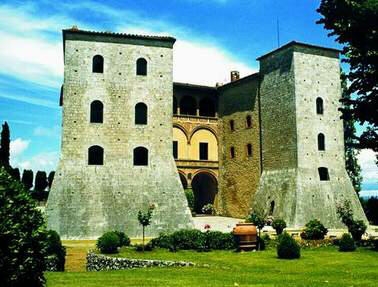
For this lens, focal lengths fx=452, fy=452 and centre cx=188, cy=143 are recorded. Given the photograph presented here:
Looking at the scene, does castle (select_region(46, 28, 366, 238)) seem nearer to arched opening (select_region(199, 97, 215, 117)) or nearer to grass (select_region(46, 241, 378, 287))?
arched opening (select_region(199, 97, 215, 117))

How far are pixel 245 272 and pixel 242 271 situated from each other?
324mm

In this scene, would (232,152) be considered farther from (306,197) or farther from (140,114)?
(140,114)

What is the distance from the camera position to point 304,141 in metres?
35.2

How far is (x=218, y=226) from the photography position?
113ft

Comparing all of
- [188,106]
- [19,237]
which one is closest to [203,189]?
[188,106]

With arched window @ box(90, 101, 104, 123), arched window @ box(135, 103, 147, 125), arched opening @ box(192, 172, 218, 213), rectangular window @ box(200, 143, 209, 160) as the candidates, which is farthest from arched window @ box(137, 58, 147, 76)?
arched opening @ box(192, 172, 218, 213)

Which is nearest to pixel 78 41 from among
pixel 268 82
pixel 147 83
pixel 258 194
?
pixel 147 83

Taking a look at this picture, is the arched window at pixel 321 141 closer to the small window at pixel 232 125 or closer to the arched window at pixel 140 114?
the small window at pixel 232 125

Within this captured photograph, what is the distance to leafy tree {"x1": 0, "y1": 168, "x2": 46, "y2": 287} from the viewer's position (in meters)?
7.92

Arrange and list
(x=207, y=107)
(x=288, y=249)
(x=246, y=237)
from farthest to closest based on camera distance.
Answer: (x=207, y=107) < (x=246, y=237) < (x=288, y=249)

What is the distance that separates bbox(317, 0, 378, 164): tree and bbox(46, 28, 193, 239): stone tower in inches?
534

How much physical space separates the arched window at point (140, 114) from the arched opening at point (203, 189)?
46.8 ft

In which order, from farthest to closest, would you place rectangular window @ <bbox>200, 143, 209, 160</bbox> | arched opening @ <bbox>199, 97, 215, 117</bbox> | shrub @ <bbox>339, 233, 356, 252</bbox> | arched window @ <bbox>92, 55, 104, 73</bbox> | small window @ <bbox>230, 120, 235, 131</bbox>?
arched opening @ <bbox>199, 97, 215, 117</bbox>, rectangular window @ <bbox>200, 143, 209, 160</bbox>, small window @ <bbox>230, 120, 235, 131</bbox>, arched window @ <bbox>92, 55, 104, 73</bbox>, shrub @ <bbox>339, 233, 356, 252</bbox>

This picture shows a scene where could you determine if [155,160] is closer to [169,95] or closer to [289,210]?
[169,95]
